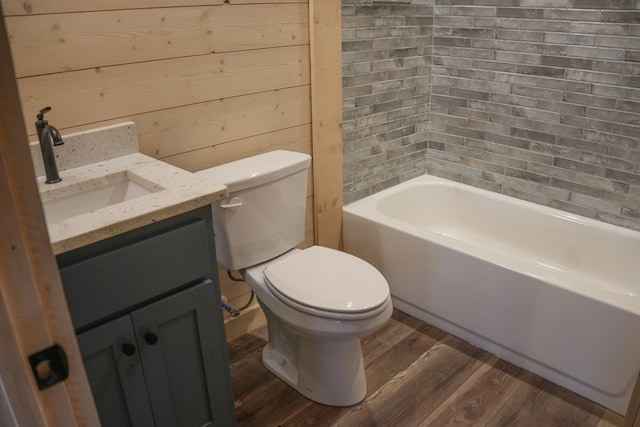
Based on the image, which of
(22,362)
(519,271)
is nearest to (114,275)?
(22,362)

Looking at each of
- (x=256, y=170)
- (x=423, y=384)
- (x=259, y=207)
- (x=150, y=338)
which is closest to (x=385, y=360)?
(x=423, y=384)

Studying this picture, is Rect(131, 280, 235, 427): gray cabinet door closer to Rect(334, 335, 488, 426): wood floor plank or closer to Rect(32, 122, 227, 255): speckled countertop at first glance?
Rect(32, 122, 227, 255): speckled countertop

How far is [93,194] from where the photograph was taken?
5.48 ft

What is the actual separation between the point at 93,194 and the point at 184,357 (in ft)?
1.87

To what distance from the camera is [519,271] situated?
210cm

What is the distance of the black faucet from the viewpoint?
4.91ft

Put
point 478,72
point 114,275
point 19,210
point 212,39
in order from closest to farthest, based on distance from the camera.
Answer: point 19,210
point 114,275
point 212,39
point 478,72

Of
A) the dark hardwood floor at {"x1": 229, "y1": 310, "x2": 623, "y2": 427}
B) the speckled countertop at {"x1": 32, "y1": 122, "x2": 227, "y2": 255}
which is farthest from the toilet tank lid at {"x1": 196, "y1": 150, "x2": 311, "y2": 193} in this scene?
the dark hardwood floor at {"x1": 229, "y1": 310, "x2": 623, "y2": 427}

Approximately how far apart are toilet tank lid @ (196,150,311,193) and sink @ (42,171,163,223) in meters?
0.24

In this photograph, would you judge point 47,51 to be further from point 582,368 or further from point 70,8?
point 582,368

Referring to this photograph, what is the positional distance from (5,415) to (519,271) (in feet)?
6.07

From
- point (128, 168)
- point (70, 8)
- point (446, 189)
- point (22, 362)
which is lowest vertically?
point (446, 189)

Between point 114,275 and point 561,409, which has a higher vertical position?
point 114,275

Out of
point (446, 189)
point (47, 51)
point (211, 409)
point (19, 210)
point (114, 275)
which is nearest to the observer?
point (19, 210)
